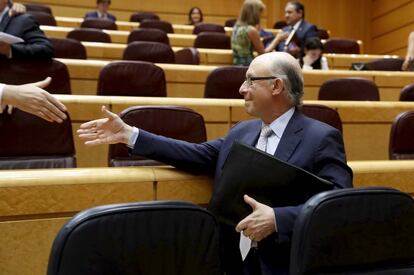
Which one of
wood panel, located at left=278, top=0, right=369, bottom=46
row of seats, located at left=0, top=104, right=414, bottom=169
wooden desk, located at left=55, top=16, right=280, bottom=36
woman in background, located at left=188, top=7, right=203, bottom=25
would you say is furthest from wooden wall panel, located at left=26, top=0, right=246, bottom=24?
row of seats, located at left=0, top=104, right=414, bottom=169

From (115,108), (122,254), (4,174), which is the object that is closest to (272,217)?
(122,254)

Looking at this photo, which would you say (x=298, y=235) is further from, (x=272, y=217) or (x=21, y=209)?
(x=21, y=209)

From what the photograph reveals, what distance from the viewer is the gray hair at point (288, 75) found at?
2.63 ft

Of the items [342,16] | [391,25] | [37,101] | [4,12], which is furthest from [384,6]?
[37,101]

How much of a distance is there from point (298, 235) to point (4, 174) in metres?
0.38

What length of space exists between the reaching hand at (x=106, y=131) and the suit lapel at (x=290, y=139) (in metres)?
0.22

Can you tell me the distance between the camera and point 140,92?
4.82 feet

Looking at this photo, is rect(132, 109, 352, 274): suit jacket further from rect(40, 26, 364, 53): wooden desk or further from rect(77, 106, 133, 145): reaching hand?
rect(40, 26, 364, 53): wooden desk

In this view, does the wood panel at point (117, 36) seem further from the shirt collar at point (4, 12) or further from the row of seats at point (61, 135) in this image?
the row of seats at point (61, 135)

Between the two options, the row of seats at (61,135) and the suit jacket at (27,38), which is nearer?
the row of seats at (61,135)

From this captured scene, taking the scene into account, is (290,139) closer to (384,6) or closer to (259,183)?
(259,183)

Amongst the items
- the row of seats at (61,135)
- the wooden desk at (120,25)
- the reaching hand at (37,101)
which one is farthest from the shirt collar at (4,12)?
the wooden desk at (120,25)

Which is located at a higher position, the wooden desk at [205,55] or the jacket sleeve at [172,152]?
the wooden desk at [205,55]

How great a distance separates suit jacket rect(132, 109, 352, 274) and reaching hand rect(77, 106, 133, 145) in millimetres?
25
